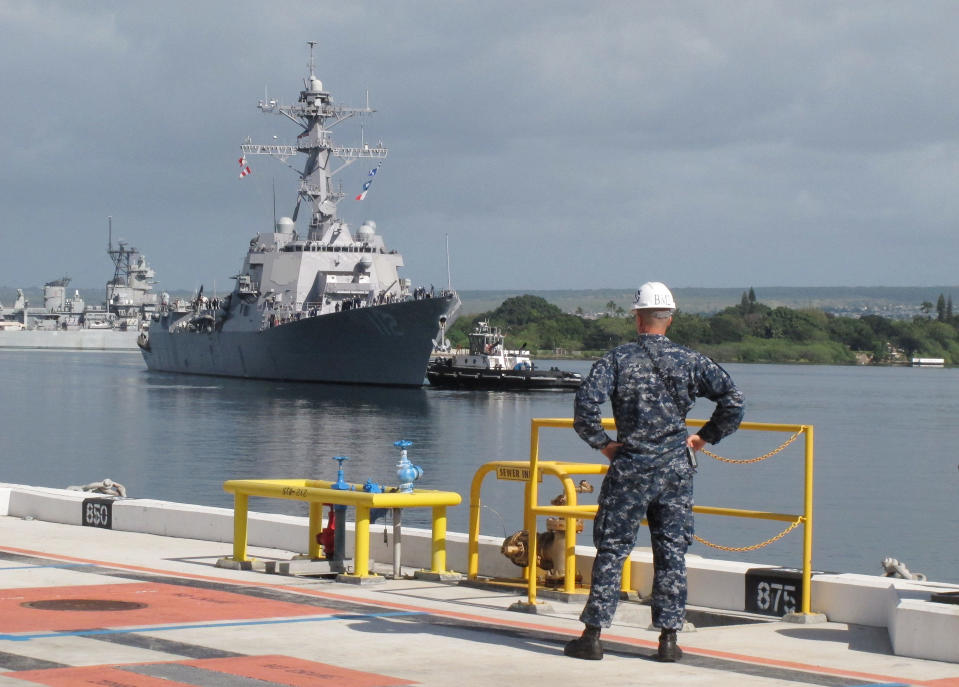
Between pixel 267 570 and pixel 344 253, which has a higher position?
pixel 344 253

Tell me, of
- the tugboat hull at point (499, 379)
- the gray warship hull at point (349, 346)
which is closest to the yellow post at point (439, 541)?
the gray warship hull at point (349, 346)

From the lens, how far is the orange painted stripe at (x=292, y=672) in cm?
616

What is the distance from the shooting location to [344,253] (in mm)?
77250

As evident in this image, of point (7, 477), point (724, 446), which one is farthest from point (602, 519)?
point (724, 446)

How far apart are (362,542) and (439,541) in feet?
2.20

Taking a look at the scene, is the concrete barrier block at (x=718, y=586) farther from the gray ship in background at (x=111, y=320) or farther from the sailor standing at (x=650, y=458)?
the gray ship in background at (x=111, y=320)

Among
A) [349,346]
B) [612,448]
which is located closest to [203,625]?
[612,448]

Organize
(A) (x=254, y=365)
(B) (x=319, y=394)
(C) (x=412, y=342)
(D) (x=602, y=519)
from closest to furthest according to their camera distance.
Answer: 1. (D) (x=602, y=519)
2. (B) (x=319, y=394)
3. (C) (x=412, y=342)
4. (A) (x=254, y=365)

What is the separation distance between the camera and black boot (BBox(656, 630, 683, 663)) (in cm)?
691

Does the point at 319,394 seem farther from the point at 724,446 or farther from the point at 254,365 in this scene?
the point at 724,446

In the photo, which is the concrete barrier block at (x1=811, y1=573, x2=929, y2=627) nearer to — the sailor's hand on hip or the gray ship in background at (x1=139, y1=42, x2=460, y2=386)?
the sailor's hand on hip

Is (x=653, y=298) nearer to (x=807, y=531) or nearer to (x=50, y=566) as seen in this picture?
(x=807, y=531)

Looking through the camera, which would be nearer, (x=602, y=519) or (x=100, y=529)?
(x=602, y=519)

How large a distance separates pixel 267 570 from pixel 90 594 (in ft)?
5.32
